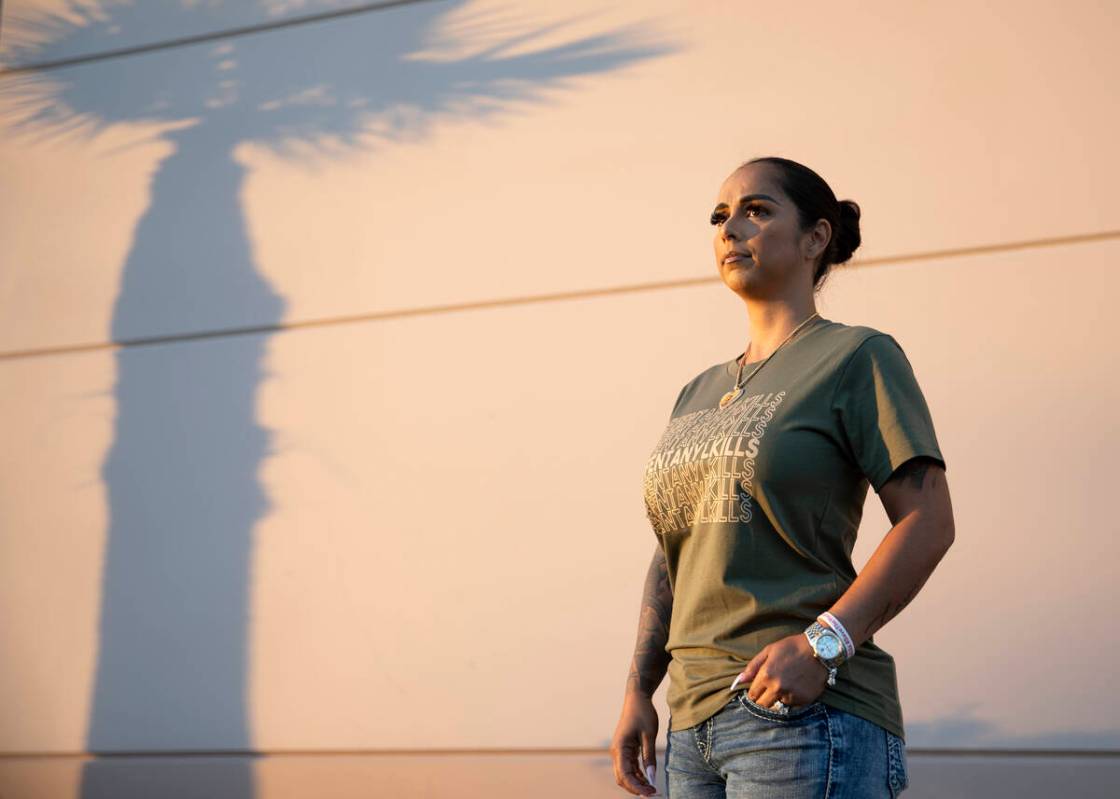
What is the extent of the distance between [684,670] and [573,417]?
205 cm

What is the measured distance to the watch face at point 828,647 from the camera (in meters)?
1.68

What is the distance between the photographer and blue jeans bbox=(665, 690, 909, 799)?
1696mm

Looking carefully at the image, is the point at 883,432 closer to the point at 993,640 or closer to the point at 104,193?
the point at 993,640

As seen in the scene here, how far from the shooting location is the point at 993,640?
135 inches

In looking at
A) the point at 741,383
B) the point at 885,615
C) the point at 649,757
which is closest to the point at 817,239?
the point at 741,383

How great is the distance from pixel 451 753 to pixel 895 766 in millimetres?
2380

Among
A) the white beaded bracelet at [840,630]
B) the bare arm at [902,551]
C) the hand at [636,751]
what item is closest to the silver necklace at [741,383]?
the bare arm at [902,551]

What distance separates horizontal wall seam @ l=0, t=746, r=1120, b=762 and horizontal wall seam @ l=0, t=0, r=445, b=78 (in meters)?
2.66

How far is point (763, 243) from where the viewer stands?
207cm

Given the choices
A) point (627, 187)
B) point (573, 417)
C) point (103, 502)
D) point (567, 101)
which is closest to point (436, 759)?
point (573, 417)

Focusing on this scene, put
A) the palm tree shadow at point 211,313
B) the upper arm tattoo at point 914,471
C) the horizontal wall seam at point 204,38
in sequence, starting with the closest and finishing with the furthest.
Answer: the upper arm tattoo at point 914,471, the palm tree shadow at point 211,313, the horizontal wall seam at point 204,38

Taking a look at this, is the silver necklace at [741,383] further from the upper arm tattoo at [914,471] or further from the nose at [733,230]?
the upper arm tattoo at [914,471]

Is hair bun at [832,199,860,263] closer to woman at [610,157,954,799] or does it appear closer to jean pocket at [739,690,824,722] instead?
woman at [610,157,954,799]

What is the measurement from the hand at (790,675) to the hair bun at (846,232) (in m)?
0.80
